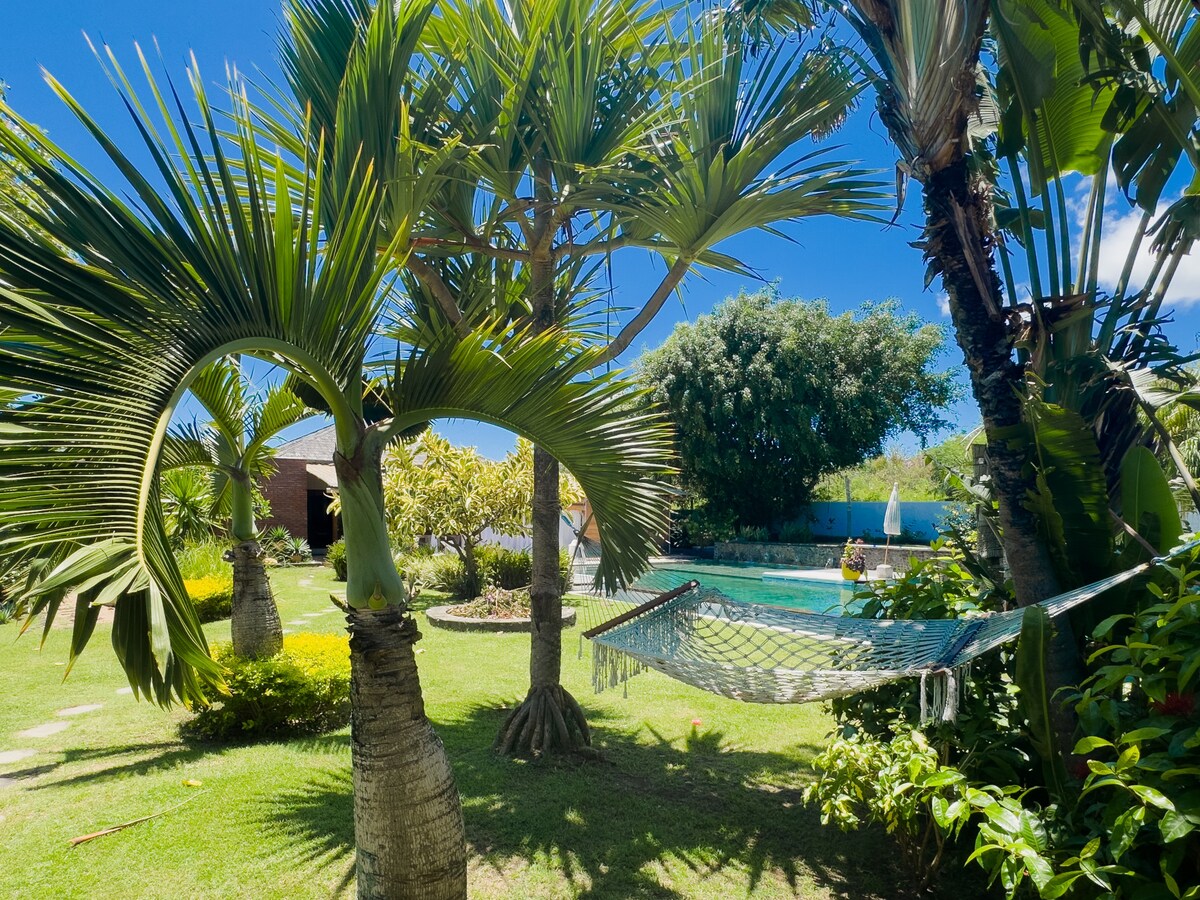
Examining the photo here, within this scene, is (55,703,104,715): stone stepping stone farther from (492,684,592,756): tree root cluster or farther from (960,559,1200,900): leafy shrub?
(960,559,1200,900): leafy shrub

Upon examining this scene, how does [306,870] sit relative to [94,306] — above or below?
below

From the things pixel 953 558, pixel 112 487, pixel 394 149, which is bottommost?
pixel 953 558

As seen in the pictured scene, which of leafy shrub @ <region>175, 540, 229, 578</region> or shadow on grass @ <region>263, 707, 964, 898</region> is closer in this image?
shadow on grass @ <region>263, 707, 964, 898</region>

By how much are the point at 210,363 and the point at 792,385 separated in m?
19.9

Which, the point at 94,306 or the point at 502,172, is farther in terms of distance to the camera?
the point at 502,172

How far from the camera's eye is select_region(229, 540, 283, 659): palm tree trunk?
512cm

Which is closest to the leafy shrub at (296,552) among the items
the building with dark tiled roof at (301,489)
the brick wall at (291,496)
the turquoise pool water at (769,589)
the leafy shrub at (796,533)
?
the building with dark tiled roof at (301,489)

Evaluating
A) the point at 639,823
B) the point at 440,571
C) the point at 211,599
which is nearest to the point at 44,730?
the point at 639,823

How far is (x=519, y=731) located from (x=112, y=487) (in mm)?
3435

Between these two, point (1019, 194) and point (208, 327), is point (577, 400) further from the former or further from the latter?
point (1019, 194)

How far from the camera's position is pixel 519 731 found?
452 centimetres

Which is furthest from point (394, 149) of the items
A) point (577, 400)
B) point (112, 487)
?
point (112, 487)

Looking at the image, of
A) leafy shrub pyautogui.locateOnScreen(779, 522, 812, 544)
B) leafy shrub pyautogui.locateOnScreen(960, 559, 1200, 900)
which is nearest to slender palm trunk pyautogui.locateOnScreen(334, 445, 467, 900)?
leafy shrub pyautogui.locateOnScreen(960, 559, 1200, 900)

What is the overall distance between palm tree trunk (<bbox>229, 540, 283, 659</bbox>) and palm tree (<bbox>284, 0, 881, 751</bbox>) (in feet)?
7.02
